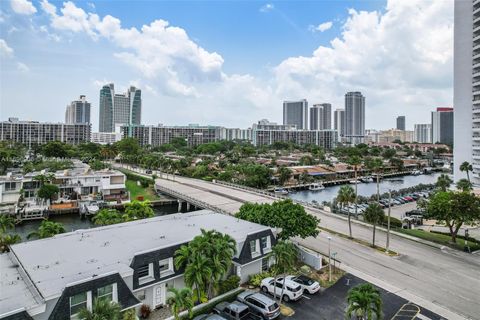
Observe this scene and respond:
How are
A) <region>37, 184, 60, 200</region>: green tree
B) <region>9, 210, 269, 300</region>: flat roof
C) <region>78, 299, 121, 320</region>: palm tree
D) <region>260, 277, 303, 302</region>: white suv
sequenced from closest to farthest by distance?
<region>78, 299, 121, 320</region>: palm tree
<region>9, 210, 269, 300</region>: flat roof
<region>260, 277, 303, 302</region>: white suv
<region>37, 184, 60, 200</region>: green tree

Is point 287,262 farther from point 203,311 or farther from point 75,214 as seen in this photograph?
point 75,214

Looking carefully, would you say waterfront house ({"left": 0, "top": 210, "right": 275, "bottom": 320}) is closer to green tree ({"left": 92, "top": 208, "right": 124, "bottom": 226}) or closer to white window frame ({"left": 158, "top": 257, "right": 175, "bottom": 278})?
white window frame ({"left": 158, "top": 257, "right": 175, "bottom": 278})

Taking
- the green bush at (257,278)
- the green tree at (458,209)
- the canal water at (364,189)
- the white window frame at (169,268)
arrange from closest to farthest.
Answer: the white window frame at (169,268) → the green bush at (257,278) → the green tree at (458,209) → the canal water at (364,189)

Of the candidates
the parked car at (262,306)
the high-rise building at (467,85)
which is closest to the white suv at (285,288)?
the parked car at (262,306)

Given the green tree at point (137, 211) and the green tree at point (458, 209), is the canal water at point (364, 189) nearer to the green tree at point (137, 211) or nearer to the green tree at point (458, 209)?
the green tree at point (458, 209)

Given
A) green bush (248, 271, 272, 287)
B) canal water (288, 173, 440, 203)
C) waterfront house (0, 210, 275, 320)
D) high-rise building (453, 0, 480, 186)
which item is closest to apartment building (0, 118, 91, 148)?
canal water (288, 173, 440, 203)

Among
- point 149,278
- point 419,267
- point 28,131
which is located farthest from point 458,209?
point 28,131

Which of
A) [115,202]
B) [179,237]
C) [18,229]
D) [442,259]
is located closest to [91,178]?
[115,202]

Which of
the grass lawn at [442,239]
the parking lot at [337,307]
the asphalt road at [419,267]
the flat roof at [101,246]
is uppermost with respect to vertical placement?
the flat roof at [101,246]
